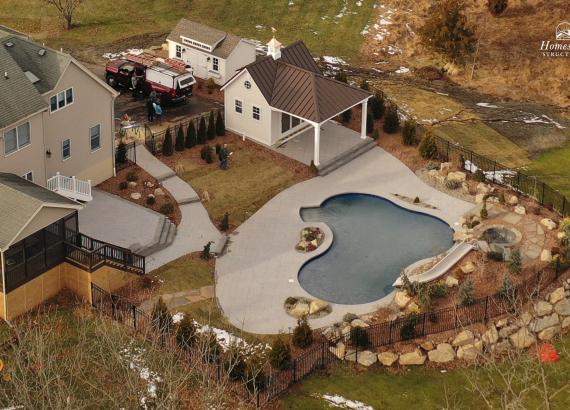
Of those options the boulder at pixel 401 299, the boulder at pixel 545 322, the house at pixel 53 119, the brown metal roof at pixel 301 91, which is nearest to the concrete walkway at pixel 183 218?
the house at pixel 53 119

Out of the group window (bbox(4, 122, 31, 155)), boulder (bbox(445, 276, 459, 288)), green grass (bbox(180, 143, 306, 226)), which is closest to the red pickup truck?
green grass (bbox(180, 143, 306, 226))

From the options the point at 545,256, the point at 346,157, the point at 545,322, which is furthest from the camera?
the point at 346,157

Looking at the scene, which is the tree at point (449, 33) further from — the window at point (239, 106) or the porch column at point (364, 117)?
the window at point (239, 106)

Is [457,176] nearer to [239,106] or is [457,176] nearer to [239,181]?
[239,181]

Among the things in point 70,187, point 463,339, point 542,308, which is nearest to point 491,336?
point 463,339

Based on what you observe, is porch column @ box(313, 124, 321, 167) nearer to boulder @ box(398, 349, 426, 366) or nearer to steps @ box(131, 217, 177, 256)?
steps @ box(131, 217, 177, 256)

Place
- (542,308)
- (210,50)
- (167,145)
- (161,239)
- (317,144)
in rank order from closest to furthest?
(542,308)
(161,239)
(317,144)
(167,145)
(210,50)
